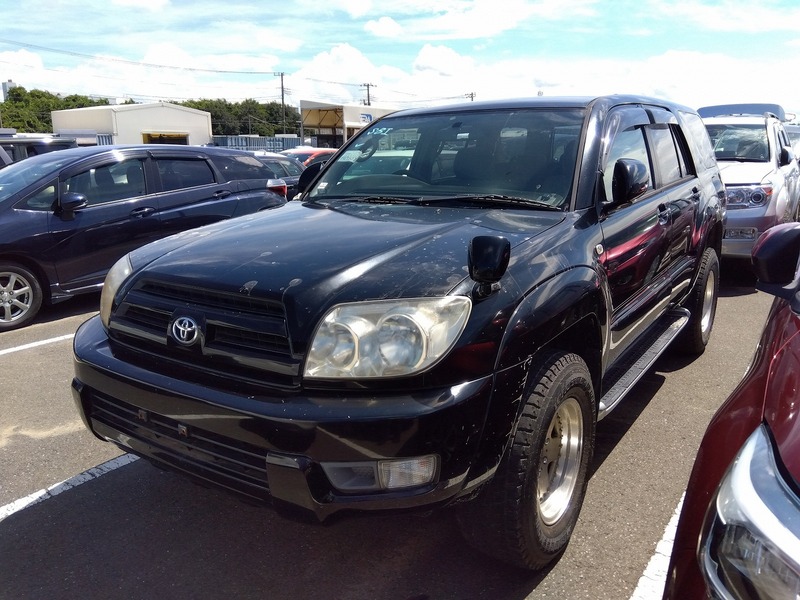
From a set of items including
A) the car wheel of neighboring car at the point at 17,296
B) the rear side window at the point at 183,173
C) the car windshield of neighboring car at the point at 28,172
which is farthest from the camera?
the rear side window at the point at 183,173

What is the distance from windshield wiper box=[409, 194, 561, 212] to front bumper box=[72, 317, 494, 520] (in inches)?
46.0

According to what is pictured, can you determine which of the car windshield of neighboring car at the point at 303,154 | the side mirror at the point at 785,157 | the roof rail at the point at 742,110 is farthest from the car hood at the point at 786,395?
the car windshield of neighboring car at the point at 303,154

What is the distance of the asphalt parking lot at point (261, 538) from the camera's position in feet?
8.32

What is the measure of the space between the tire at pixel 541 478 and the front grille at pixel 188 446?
75cm

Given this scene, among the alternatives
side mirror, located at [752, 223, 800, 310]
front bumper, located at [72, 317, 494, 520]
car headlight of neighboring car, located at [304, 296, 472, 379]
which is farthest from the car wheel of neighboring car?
side mirror, located at [752, 223, 800, 310]

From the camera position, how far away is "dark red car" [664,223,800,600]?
117 centimetres

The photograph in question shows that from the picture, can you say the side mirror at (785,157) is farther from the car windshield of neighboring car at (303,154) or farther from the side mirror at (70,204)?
the car windshield of neighboring car at (303,154)

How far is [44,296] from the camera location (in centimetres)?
646

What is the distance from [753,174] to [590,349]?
21.4 ft

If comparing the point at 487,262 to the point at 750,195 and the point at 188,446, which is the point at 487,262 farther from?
the point at 750,195

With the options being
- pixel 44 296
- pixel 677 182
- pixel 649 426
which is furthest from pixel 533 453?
pixel 44 296

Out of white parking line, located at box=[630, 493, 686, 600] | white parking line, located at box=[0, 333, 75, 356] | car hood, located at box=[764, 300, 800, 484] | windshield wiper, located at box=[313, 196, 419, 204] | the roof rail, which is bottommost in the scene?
white parking line, located at box=[630, 493, 686, 600]

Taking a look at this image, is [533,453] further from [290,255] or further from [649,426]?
[649,426]

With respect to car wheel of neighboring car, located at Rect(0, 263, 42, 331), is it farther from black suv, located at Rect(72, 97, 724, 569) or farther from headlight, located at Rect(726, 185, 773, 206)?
headlight, located at Rect(726, 185, 773, 206)
